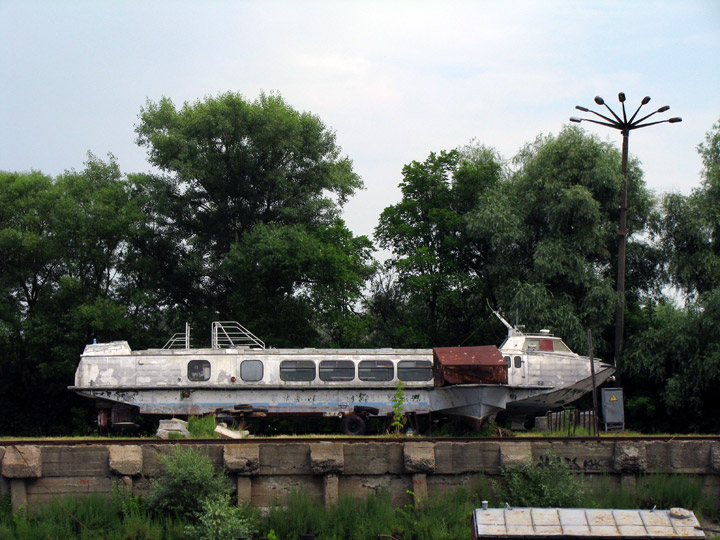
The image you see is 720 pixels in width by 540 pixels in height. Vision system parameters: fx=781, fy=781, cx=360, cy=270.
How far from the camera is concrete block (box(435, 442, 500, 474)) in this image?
1531cm

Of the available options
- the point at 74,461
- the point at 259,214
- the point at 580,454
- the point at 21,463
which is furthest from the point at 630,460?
the point at 259,214

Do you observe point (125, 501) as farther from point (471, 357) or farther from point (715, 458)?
point (715, 458)

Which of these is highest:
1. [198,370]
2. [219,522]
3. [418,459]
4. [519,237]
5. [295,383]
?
[519,237]

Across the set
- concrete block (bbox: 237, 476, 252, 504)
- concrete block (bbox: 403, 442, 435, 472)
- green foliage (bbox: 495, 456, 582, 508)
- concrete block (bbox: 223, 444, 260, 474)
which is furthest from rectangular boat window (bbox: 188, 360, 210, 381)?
green foliage (bbox: 495, 456, 582, 508)

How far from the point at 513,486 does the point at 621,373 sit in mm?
16076

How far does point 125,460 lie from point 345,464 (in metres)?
4.23

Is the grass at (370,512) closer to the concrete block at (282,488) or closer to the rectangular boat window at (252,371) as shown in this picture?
the concrete block at (282,488)

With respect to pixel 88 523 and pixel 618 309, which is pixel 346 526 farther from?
pixel 618 309

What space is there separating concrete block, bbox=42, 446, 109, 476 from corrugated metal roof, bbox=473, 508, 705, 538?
25.2 feet

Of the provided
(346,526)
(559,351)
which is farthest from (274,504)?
(559,351)

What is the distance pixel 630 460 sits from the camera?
602 inches

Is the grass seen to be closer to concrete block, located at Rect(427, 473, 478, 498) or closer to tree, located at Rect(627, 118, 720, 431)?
concrete block, located at Rect(427, 473, 478, 498)

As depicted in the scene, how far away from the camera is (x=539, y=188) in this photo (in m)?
33.0

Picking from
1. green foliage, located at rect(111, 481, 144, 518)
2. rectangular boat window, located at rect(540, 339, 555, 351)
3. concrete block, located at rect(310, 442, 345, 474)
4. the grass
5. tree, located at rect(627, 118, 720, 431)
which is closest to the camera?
the grass
